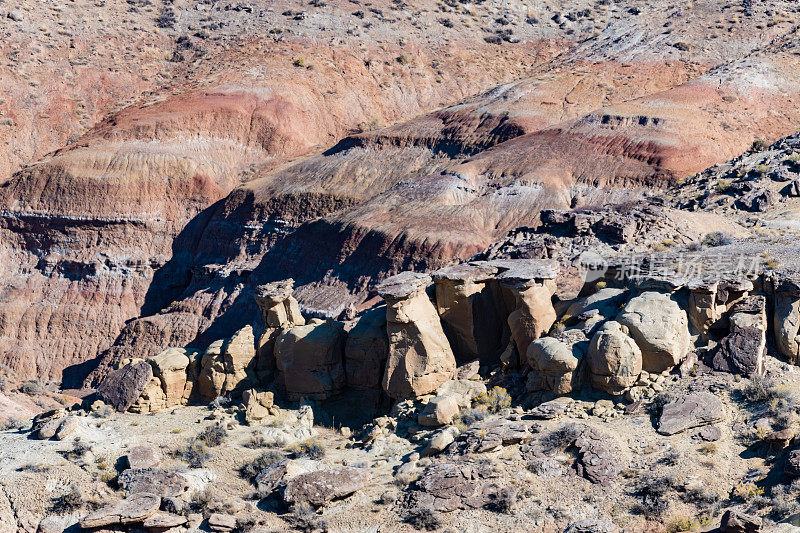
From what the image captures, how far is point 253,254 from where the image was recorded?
55844 mm

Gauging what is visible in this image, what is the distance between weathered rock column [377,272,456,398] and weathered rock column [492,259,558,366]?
1.64m

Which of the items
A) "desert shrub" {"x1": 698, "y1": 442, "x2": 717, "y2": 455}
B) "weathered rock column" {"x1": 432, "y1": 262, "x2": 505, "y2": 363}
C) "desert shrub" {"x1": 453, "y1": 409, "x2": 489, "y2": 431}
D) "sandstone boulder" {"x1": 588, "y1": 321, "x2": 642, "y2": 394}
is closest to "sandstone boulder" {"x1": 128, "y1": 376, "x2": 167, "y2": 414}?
"weathered rock column" {"x1": 432, "y1": 262, "x2": 505, "y2": 363}

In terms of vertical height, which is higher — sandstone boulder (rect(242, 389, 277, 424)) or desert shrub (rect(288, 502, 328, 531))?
desert shrub (rect(288, 502, 328, 531))

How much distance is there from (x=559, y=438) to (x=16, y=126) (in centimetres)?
5883

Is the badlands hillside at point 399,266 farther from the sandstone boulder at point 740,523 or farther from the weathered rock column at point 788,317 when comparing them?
the sandstone boulder at point 740,523

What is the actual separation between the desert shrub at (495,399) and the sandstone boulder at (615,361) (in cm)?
210

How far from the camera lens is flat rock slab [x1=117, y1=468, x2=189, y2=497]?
19520 mm

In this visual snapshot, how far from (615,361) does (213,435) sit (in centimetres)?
917

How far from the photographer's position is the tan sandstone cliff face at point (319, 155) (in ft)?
161

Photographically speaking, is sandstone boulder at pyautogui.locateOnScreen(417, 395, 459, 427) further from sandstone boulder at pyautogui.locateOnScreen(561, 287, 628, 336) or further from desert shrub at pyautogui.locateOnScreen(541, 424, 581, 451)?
sandstone boulder at pyautogui.locateOnScreen(561, 287, 628, 336)

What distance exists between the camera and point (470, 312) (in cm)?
2375

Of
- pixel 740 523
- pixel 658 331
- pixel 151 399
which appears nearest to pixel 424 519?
pixel 740 523

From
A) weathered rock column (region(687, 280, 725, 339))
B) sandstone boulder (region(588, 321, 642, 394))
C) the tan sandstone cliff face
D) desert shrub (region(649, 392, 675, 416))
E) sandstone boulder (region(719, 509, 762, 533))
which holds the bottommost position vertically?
the tan sandstone cliff face

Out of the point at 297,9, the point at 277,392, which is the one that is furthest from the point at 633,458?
the point at 297,9
